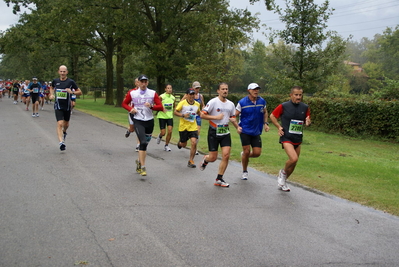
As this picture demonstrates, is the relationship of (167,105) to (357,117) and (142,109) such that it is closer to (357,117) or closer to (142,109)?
(142,109)

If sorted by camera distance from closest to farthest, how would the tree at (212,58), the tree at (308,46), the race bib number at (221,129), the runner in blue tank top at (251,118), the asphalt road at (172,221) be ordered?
the asphalt road at (172,221), the race bib number at (221,129), the runner in blue tank top at (251,118), the tree at (308,46), the tree at (212,58)

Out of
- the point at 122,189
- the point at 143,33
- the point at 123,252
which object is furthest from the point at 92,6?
the point at 123,252

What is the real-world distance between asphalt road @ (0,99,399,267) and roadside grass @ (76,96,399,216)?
56 cm

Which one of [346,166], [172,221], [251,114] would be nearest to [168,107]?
[251,114]

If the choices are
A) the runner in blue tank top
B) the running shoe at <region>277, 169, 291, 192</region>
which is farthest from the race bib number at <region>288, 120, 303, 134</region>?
the running shoe at <region>277, 169, 291, 192</region>

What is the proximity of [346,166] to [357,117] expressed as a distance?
8.65m

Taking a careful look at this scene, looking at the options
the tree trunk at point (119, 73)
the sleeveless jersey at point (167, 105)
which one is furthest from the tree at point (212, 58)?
the sleeveless jersey at point (167, 105)

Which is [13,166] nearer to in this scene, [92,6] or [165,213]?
[165,213]

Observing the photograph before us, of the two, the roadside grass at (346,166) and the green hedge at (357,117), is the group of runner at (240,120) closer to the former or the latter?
the roadside grass at (346,166)

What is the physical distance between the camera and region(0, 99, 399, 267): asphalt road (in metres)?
4.63

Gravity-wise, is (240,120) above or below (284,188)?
above

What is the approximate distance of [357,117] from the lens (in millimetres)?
19188

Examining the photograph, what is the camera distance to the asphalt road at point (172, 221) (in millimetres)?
4629

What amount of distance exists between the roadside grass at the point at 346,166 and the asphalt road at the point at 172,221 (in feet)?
1.84
